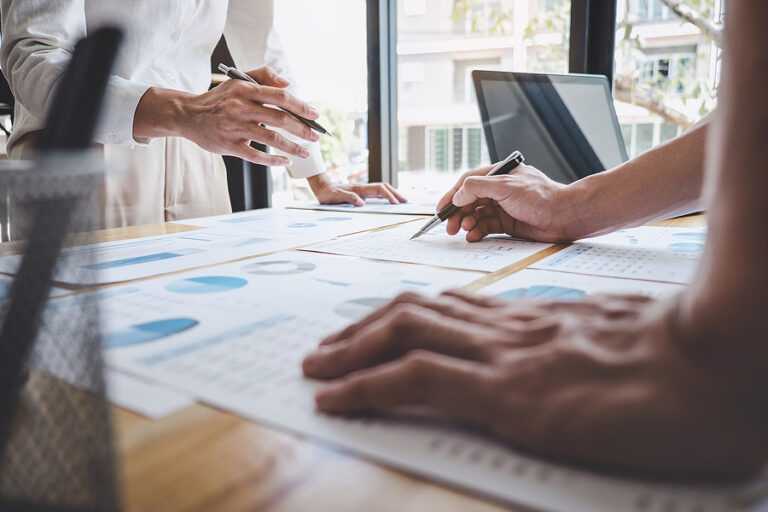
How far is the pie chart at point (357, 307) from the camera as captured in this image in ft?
1.75

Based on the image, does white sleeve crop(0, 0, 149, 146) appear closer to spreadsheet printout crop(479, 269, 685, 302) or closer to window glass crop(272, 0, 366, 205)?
spreadsheet printout crop(479, 269, 685, 302)

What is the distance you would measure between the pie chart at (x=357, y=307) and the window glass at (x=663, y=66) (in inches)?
59.6

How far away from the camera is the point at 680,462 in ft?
0.82

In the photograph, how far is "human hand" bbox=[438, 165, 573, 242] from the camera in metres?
0.91

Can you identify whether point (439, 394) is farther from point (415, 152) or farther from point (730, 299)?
point (415, 152)

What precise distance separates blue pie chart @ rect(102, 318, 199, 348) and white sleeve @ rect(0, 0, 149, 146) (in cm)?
65

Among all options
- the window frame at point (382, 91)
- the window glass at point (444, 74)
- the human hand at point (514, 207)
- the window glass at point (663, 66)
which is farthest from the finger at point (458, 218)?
A: the window frame at point (382, 91)

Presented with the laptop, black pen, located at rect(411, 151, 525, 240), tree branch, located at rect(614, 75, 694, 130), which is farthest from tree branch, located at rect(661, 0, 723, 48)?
black pen, located at rect(411, 151, 525, 240)

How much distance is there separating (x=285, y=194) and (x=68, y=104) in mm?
2669

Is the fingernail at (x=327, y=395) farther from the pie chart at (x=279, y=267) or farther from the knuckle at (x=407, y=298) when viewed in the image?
the pie chart at (x=279, y=267)

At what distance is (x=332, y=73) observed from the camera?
2641 millimetres

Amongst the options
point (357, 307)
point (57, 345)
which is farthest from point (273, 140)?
point (57, 345)

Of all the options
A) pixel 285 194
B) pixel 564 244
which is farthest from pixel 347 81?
pixel 564 244

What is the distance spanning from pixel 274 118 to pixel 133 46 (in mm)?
511
